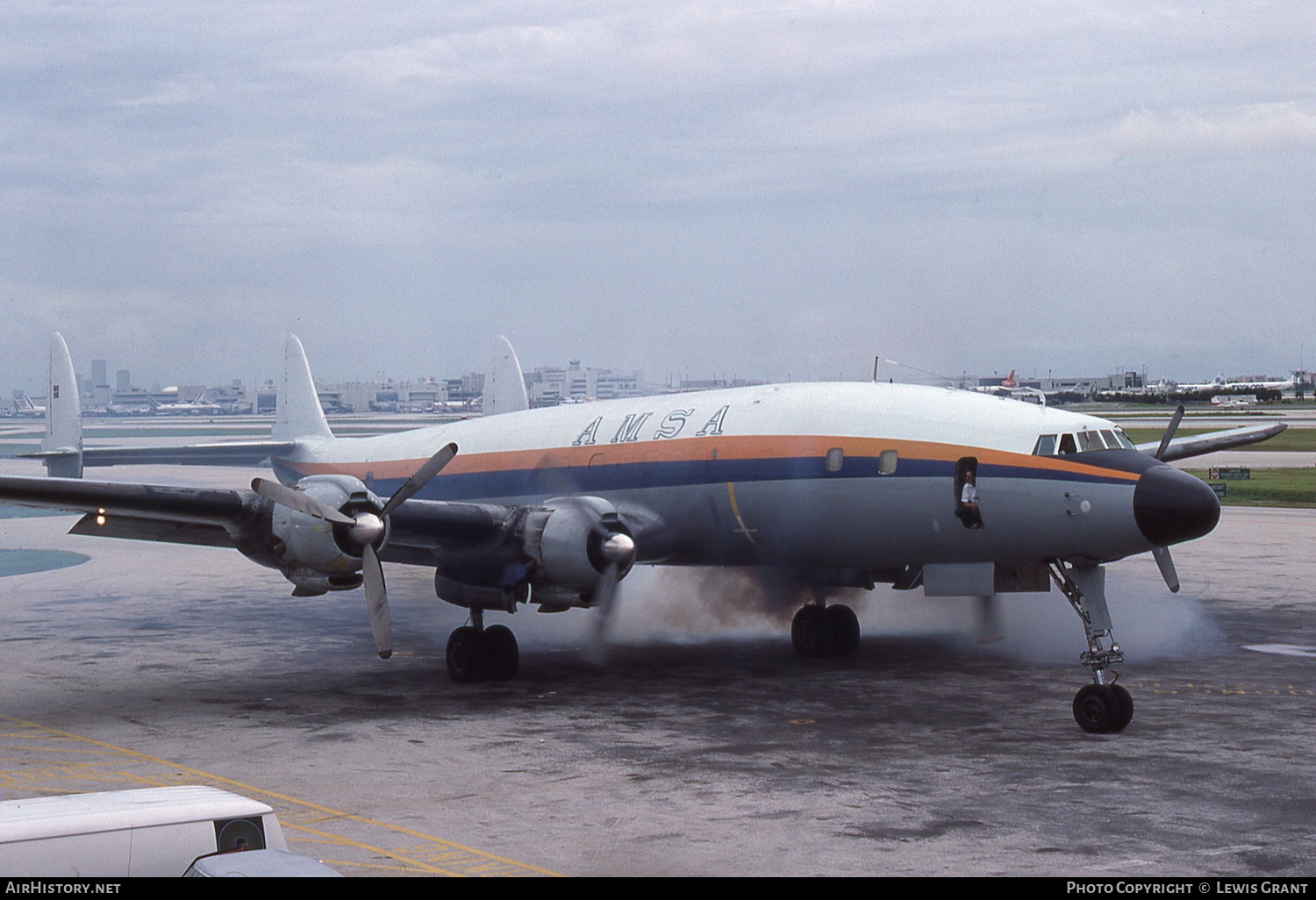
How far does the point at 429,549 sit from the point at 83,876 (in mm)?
12938

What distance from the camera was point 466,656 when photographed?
69.2 feet

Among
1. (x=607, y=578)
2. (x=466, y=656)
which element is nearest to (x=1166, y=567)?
(x=607, y=578)

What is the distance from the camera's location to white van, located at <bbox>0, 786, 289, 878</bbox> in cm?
801

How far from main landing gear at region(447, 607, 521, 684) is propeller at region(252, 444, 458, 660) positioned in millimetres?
2452

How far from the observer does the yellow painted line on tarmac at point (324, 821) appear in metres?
11.5

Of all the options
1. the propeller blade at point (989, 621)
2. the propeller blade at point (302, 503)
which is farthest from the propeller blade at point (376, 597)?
the propeller blade at point (989, 621)

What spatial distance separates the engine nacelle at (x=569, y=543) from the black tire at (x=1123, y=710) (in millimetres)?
7170

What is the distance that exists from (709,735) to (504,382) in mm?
18178

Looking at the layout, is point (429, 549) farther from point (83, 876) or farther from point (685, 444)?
point (83, 876)

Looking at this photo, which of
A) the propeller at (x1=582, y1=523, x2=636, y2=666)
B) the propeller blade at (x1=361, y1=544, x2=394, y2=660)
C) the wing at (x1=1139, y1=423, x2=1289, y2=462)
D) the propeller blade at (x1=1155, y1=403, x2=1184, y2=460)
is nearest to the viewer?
the propeller blade at (x1=361, y1=544, x2=394, y2=660)

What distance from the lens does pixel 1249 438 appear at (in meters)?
27.2

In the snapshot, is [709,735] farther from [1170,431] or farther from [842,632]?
[1170,431]

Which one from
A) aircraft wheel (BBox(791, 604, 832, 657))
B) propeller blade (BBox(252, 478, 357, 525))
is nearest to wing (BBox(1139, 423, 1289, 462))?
aircraft wheel (BBox(791, 604, 832, 657))

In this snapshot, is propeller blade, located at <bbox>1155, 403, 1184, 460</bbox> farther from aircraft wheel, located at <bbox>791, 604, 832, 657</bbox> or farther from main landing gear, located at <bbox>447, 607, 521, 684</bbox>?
main landing gear, located at <bbox>447, 607, 521, 684</bbox>
